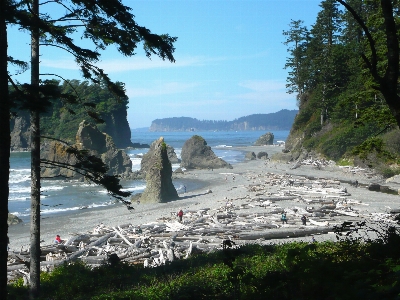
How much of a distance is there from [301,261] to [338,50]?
169 ft

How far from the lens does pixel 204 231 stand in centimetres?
1997

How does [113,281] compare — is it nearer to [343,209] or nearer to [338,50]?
[343,209]

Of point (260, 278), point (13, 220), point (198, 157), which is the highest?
point (260, 278)

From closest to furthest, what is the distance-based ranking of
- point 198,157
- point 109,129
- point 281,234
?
point 281,234
point 198,157
point 109,129

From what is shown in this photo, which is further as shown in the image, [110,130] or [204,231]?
[110,130]

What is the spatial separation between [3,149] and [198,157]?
195 ft

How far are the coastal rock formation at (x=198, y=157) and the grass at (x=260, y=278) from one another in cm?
5118

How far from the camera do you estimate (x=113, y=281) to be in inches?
409

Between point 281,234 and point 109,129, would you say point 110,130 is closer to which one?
point 109,129

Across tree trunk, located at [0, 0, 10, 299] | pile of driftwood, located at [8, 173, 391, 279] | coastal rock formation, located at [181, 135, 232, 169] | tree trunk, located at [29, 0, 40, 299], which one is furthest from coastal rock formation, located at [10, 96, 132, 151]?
tree trunk, located at [0, 0, 10, 299]

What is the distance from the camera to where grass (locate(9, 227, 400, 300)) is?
4371 millimetres

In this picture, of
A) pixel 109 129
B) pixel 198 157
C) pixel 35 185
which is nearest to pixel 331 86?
pixel 198 157

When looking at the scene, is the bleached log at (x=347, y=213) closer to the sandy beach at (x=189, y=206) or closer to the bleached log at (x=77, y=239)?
the sandy beach at (x=189, y=206)

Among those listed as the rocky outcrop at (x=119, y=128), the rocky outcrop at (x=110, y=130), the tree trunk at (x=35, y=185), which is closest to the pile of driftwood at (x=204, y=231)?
the tree trunk at (x=35, y=185)
